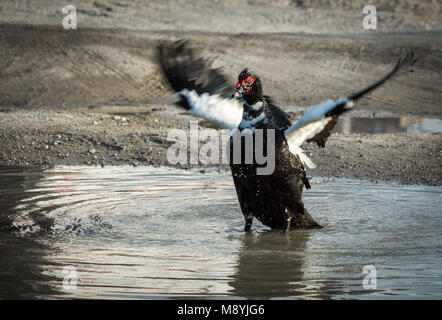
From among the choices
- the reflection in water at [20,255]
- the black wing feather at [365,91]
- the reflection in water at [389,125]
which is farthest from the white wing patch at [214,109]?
the reflection in water at [389,125]

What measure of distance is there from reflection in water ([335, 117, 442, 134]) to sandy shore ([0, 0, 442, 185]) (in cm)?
64

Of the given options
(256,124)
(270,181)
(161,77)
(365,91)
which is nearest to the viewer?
(365,91)

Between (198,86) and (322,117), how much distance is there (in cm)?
138

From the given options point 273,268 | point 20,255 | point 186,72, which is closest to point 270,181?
point 273,268

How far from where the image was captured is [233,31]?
65.1ft

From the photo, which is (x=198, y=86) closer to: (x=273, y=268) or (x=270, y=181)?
(x=270, y=181)

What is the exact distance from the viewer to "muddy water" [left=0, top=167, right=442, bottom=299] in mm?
5246

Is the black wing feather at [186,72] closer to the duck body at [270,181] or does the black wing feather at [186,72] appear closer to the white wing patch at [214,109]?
the white wing patch at [214,109]

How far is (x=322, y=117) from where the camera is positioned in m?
5.89

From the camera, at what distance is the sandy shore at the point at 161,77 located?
10477 millimetres

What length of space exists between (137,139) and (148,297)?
617 cm

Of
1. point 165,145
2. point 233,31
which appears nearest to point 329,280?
point 165,145

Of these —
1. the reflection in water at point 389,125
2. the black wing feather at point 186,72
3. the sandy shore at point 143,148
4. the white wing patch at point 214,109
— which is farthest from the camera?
the reflection in water at point 389,125

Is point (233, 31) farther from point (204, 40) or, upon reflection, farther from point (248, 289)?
point (248, 289)
